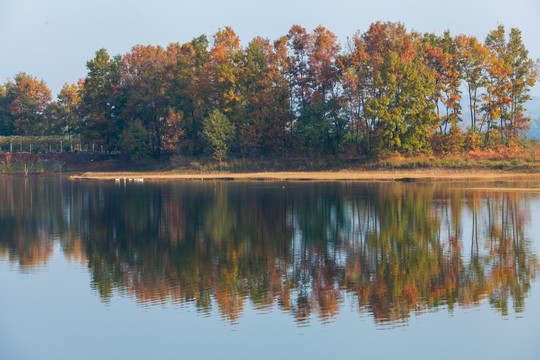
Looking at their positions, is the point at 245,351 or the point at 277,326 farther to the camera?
the point at 277,326

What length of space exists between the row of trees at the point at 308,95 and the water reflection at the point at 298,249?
1205 inches

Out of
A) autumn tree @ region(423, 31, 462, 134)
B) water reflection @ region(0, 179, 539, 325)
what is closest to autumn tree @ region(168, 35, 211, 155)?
autumn tree @ region(423, 31, 462, 134)

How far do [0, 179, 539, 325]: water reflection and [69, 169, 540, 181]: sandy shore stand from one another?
801 inches

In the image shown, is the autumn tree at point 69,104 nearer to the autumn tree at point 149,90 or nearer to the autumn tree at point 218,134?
the autumn tree at point 149,90

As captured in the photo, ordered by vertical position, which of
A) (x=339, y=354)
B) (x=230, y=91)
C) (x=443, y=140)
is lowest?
(x=339, y=354)

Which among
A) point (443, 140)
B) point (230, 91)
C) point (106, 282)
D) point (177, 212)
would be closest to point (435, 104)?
point (443, 140)

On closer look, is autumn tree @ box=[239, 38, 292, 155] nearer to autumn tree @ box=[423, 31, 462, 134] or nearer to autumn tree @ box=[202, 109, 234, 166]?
autumn tree @ box=[202, 109, 234, 166]

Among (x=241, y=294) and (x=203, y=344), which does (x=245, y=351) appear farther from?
(x=241, y=294)

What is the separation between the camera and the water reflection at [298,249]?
21625mm

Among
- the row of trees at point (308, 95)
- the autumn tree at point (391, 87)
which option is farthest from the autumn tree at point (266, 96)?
the autumn tree at point (391, 87)

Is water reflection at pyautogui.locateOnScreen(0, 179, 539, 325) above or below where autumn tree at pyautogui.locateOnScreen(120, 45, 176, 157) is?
below

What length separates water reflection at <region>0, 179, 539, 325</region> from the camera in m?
21.6

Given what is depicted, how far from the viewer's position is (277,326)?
18.7 m

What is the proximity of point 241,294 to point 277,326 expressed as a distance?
341cm
